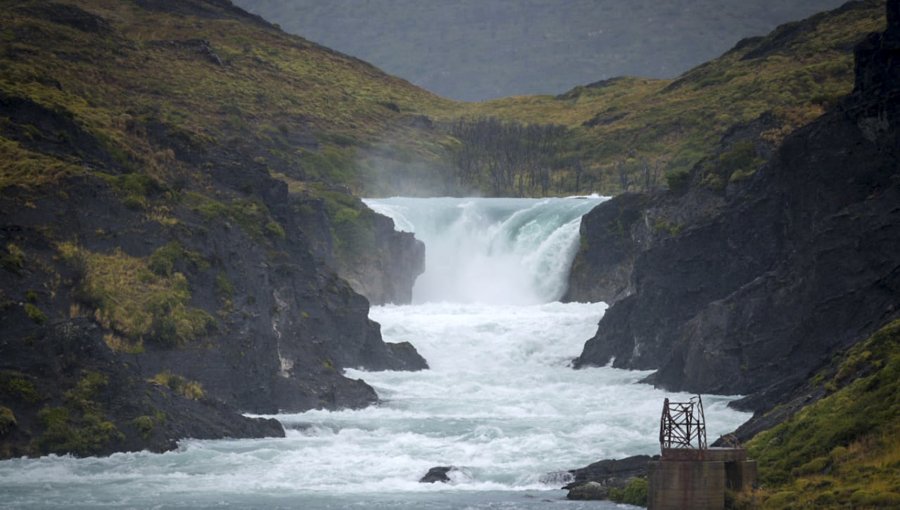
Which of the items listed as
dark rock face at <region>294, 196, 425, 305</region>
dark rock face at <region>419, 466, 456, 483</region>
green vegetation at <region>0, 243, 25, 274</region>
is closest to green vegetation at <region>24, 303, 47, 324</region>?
green vegetation at <region>0, 243, 25, 274</region>

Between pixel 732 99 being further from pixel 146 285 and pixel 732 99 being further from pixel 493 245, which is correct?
pixel 146 285

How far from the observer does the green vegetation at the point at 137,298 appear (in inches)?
2867

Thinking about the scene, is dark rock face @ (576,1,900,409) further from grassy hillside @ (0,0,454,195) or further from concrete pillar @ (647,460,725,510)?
grassy hillside @ (0,0,454,195)

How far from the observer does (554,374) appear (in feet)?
327

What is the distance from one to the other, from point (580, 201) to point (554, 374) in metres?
54.2

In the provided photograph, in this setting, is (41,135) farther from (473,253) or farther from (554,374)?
Answer: (473,253)

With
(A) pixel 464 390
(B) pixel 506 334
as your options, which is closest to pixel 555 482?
(A) pixel 464 390

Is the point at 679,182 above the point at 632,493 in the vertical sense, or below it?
above

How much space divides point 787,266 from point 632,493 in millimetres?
29940

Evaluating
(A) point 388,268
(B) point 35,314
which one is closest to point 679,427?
(B) point 35,314

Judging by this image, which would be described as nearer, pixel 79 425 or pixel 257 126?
pixel 79 425

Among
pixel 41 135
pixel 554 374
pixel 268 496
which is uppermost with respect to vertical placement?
pixel 41 135

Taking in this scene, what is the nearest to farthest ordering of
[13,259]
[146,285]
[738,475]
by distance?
[738,475], [13,259], [146,285]

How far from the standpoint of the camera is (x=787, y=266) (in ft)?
261
